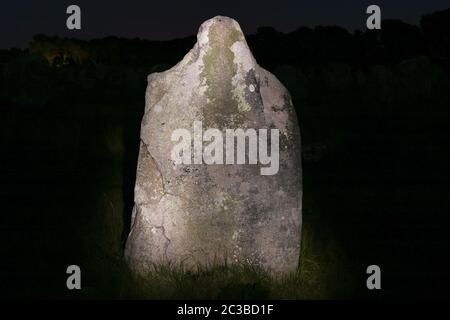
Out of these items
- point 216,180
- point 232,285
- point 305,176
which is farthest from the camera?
point 305,176

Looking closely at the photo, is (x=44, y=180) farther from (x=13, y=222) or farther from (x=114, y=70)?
(x=114, y=70)

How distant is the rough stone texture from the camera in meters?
5.39

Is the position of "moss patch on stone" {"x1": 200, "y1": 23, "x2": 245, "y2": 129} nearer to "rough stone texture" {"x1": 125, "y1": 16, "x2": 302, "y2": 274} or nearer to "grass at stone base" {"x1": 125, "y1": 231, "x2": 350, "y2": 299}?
"rough stone texture" {"x1": 125, "y1": 16, "x2": 302, "y2": 274}

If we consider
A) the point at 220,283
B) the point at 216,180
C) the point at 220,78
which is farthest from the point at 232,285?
the point at 220,78

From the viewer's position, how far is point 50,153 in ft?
37.8

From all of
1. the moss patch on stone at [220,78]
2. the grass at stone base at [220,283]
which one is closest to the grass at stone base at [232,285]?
the grass at stone base at [220,283]

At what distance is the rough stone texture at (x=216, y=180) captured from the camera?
17.7 ft

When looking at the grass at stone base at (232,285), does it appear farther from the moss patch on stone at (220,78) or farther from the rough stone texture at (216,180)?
the moss patch on stone at (220,78)

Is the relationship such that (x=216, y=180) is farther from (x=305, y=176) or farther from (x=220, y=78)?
(x=305, y=176)

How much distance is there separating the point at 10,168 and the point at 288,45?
3999 centimetres

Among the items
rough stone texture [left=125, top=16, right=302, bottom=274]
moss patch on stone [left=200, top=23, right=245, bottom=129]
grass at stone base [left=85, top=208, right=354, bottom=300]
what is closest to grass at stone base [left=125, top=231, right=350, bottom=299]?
grass at stone base [left=85, top=208, right=354, bottom=300]

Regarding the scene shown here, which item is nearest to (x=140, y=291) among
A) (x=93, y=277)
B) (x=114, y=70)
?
(x=93, y=277)

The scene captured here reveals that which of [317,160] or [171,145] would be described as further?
[317,160]

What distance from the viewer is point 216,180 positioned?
5387 mm
